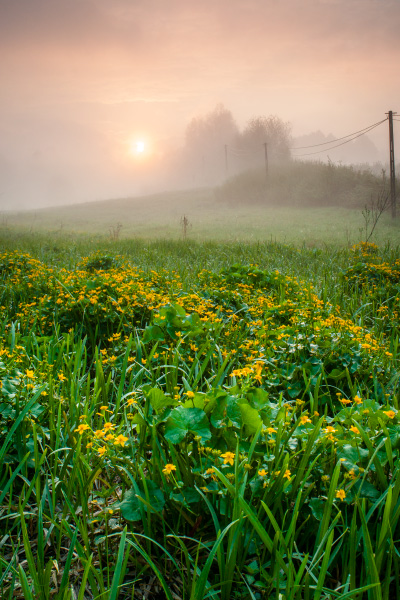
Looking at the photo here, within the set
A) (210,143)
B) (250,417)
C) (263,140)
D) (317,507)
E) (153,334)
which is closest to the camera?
(317,507)

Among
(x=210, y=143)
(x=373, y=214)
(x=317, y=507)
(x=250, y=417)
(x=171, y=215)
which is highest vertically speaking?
(x=210, y=143)

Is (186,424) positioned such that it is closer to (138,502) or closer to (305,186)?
(138,502)

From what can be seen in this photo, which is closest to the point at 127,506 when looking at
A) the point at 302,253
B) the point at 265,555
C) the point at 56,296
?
the point at 265,555

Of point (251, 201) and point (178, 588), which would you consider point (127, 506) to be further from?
point (251, 201)

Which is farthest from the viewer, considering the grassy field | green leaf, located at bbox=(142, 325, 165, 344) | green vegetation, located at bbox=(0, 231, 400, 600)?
the grassy field

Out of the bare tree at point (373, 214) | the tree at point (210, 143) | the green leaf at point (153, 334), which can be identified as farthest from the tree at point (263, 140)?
the green leaf at point (153, 334)

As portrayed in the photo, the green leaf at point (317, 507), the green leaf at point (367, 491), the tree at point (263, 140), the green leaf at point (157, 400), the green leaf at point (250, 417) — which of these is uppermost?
the tree at point (263, 140)

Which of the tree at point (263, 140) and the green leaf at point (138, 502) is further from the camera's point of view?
the tree at point (263, 140)

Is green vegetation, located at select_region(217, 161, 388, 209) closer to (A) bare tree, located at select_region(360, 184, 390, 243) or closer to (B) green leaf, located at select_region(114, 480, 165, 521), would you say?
(A) bare tree, located at select_region(360, 184, 390, 243)

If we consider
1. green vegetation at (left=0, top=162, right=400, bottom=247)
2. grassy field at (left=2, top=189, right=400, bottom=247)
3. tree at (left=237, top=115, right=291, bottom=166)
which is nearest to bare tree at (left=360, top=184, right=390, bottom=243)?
grassy field at (left=2, top=189, right=400, bottom=247)

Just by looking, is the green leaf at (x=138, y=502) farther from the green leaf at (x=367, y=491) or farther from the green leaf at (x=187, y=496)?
the green leaf at (x=367, y=491)

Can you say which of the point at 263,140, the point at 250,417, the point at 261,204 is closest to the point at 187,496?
the point at 250,417

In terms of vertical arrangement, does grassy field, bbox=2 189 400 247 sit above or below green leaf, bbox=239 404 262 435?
above

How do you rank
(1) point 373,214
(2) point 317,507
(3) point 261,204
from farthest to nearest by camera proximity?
(3) point 261,204, (1) point 373,214, (2) point 317,507
